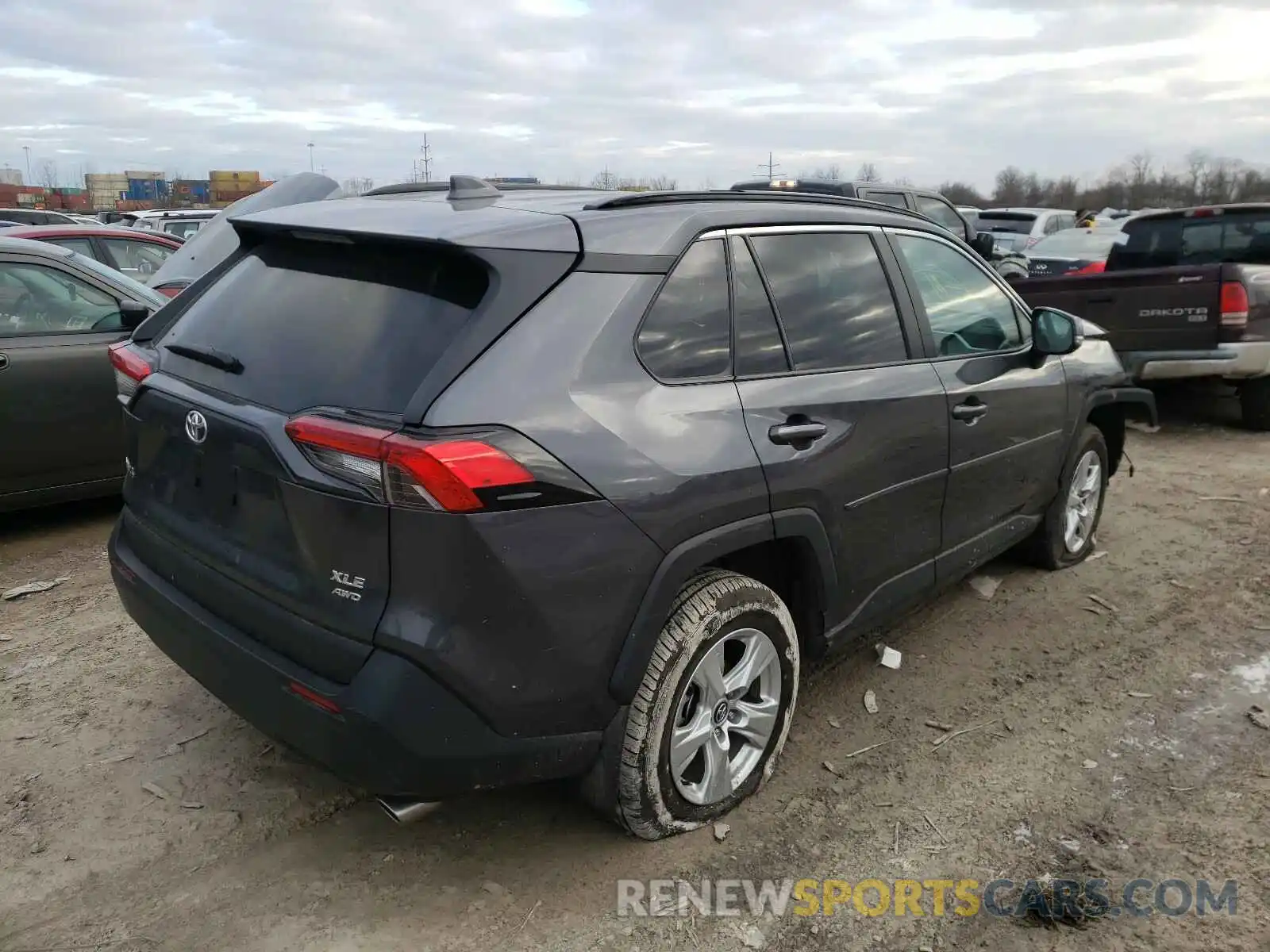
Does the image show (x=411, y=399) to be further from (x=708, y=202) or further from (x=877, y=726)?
(x=877, y=726)

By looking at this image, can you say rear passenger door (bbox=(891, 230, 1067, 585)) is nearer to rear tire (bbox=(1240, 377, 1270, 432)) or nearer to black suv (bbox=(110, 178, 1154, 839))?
black suv (bbox=(110, 178, 1154, 839))

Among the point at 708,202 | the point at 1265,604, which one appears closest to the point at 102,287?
the point at 708,202

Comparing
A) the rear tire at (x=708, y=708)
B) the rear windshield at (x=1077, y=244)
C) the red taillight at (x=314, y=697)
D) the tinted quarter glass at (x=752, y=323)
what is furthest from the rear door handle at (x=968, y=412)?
the rear windshield at (x=1077, y=244)

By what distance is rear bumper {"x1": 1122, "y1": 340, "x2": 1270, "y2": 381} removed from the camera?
23.7 ft

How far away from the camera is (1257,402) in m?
7.76

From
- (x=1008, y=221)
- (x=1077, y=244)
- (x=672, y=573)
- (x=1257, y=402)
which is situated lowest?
(x=1257, y=402)

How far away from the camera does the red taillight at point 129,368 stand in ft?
9.78

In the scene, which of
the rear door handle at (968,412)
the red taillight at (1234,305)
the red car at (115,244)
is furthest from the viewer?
the red car at (115,244)

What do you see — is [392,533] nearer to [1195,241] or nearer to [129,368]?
[129,368]

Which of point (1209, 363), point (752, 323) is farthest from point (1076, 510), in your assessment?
point (1209, 363)

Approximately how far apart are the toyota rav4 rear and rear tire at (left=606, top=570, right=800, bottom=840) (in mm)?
168

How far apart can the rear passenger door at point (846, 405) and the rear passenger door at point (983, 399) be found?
126mm

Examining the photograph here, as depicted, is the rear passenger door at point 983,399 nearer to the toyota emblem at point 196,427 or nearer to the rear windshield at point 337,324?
the rear windshield at point 337,324

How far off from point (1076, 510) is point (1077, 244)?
8.79m
